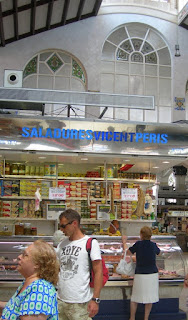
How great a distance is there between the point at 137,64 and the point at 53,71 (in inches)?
122

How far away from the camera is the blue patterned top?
2328 mm

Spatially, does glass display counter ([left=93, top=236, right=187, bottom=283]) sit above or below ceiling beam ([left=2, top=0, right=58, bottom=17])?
below

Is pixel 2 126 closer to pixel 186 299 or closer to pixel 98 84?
pixel 186 299

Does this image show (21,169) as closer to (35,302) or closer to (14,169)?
(14,169)

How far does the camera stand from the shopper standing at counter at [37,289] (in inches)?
91.9

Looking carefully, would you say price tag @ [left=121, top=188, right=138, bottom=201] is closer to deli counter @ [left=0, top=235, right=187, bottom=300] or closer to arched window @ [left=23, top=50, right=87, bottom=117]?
deli counter @ [left=0, top=235, right=187, bottom=300]

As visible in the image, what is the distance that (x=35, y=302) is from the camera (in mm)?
2328

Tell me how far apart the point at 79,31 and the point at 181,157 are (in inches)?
344

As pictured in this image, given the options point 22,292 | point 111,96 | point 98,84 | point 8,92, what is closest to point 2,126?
point 8,92

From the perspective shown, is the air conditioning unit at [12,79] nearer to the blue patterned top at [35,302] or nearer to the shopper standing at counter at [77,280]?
the shopper standing at counter at [77,280]

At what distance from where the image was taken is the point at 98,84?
1546cm

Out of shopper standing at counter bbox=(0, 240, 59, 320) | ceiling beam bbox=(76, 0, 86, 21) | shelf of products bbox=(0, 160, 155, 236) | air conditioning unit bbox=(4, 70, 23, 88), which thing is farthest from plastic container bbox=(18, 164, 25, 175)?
shopper standing at counter bbox=(0, 240, 59, 320)

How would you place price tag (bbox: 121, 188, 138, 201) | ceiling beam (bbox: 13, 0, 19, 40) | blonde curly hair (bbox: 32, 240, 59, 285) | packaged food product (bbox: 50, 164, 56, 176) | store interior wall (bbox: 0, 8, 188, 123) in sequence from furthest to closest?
store interior wall (bbox: 0, 8, 188, 123) < ceiling beam (bbox: 13, 0, 19, 40) < packaged food product (bbox: 50, 164, 56, 176) < price tag (bbox: 121, 188, 138, 201) < blonde curly hair (bbox: 32, 240, 59, 285)

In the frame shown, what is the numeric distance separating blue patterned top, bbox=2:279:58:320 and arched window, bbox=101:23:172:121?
44.4 ft
